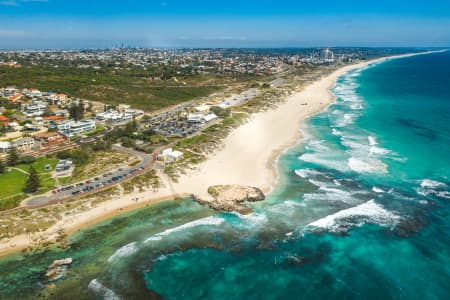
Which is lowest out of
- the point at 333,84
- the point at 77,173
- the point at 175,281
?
the point at 175,281

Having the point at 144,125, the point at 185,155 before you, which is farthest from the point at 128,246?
the point at 144,125

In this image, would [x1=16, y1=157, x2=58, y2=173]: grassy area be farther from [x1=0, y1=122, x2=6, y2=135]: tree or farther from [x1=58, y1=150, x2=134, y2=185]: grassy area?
[x1=0, y1=122, x2=6, y2=135]: tree

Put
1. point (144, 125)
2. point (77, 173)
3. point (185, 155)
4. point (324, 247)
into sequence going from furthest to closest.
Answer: point (144, 125), point (185, 155), point (77, 173), point (324, 247)

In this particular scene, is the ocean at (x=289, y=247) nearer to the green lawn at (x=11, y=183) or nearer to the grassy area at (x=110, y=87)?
the green lawn at (x=11, y=183)

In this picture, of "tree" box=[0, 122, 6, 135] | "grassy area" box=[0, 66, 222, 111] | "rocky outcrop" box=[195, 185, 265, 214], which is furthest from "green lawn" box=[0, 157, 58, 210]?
"grassy area" box=[0, 66, 222, 111]

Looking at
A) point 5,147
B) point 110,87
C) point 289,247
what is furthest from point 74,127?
point 289,247

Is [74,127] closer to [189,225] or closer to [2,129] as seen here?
[2,129]

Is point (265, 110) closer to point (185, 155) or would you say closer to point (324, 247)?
point (185, 155)
